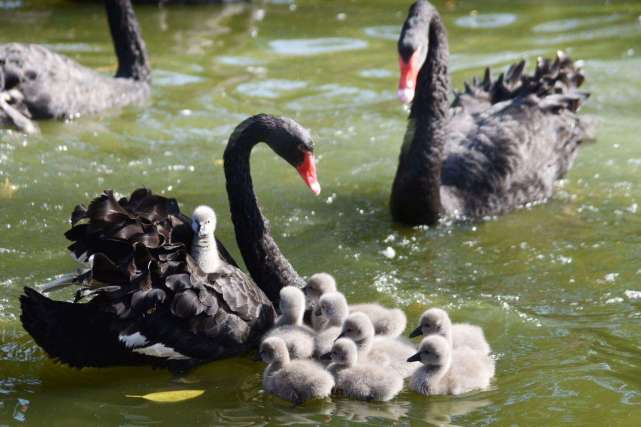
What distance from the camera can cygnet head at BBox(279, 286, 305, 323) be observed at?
172 inches

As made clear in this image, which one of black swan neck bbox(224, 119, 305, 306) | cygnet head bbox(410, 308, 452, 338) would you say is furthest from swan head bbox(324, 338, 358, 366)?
black swan neck bbox(224, 119, 305, 306)

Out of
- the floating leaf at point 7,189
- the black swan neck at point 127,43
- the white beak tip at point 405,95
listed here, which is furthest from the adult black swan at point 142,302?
the black swan neck at point 127,43

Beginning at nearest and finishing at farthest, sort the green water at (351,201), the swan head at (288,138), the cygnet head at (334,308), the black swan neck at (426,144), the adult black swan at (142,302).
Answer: the green water at (351,201), the adult black swan at (142,302), the cygnet head at (334,308), the swan head at (288,138), the black swan neck at (426,144)

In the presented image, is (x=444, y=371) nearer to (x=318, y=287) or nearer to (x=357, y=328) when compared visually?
(x=357, y=328)

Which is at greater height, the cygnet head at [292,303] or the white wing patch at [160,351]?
the cygnet head at [292,303]

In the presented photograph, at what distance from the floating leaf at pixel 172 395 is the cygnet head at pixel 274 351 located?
0.30m

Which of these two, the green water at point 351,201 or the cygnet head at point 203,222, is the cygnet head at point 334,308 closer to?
the green water at point 351,201

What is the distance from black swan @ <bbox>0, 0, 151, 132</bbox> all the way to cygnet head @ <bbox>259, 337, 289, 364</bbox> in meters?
3.91

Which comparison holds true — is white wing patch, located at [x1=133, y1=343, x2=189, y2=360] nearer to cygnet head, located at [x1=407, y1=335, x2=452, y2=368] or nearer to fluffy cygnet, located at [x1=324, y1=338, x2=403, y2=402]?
fluffy cygnet, located at [x1=324, y1=338, x2=403, y2=402]

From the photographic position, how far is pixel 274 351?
161 inches

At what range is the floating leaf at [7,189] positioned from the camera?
249 inches

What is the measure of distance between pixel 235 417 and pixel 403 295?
1.30 meters

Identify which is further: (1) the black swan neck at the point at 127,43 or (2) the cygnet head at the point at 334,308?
(1) the black swan neck at the point at 127,43

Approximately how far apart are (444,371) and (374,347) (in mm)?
302
